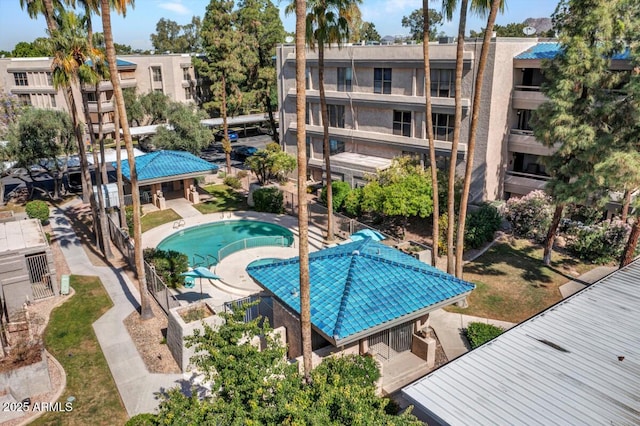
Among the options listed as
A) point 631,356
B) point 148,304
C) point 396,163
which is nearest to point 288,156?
point 396,163

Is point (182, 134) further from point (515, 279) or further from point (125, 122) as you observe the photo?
point (515, 279)

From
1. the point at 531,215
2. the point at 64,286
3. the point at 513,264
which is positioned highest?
the point at 531,215

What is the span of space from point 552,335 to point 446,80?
24827 millimetres

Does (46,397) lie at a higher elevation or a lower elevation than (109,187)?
lower

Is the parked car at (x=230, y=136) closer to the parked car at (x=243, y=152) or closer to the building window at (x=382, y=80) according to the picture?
the parked car at (x=243, y=152)

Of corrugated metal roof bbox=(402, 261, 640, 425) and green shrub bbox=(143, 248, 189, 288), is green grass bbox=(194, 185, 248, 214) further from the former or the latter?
corrugated metal roof bbox=(402, 261, 640, 425)

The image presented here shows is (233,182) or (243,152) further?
(243,152)

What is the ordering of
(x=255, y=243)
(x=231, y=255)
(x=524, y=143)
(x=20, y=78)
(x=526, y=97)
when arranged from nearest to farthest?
1. (x=231, y=255)
2. (x=255, y=243)
3. (x=526, y=97)
4. (x=524, y=143)
5. (x=20, y=78)

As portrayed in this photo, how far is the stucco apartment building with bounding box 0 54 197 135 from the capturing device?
6551 centimetres

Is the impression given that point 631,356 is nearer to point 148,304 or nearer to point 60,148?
point 148,304

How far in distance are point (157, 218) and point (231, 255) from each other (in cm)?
1023

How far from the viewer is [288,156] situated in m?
42.9

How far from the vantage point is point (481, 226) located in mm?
31312

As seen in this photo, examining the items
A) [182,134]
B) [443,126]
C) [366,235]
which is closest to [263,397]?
[366,235]
